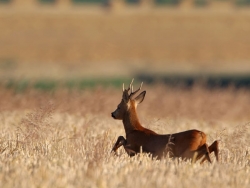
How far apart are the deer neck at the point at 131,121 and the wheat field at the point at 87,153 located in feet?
0.94

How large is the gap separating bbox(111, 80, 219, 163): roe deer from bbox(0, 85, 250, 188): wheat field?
189 mm

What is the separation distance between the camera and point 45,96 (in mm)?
16344

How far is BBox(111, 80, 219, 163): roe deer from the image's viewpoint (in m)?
9.66

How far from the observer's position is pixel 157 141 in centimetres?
1005

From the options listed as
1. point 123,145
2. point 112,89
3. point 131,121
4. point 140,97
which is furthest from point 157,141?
point 112,89

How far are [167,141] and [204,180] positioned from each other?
180 cm

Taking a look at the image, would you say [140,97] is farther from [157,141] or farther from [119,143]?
[157,141]

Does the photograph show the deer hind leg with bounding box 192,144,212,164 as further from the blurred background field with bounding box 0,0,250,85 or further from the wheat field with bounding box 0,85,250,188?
the blurred background field with bounding box 0,0,250,85

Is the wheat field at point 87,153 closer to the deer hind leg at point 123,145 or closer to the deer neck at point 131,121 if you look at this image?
the deer hind leg at point 123,145

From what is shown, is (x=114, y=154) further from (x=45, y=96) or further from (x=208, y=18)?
(x=208, y=18)

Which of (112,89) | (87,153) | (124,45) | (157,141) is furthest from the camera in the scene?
(124,45)

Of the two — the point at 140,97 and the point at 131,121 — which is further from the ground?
the point at 140,97

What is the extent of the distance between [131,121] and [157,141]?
836 millimetres

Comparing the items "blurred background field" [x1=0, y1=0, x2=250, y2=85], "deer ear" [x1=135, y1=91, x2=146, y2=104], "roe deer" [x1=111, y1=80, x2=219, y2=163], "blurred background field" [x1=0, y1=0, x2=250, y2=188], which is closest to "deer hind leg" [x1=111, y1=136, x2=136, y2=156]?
"roe deer" [x1=111, y1=80, x2=219, y2=163]
